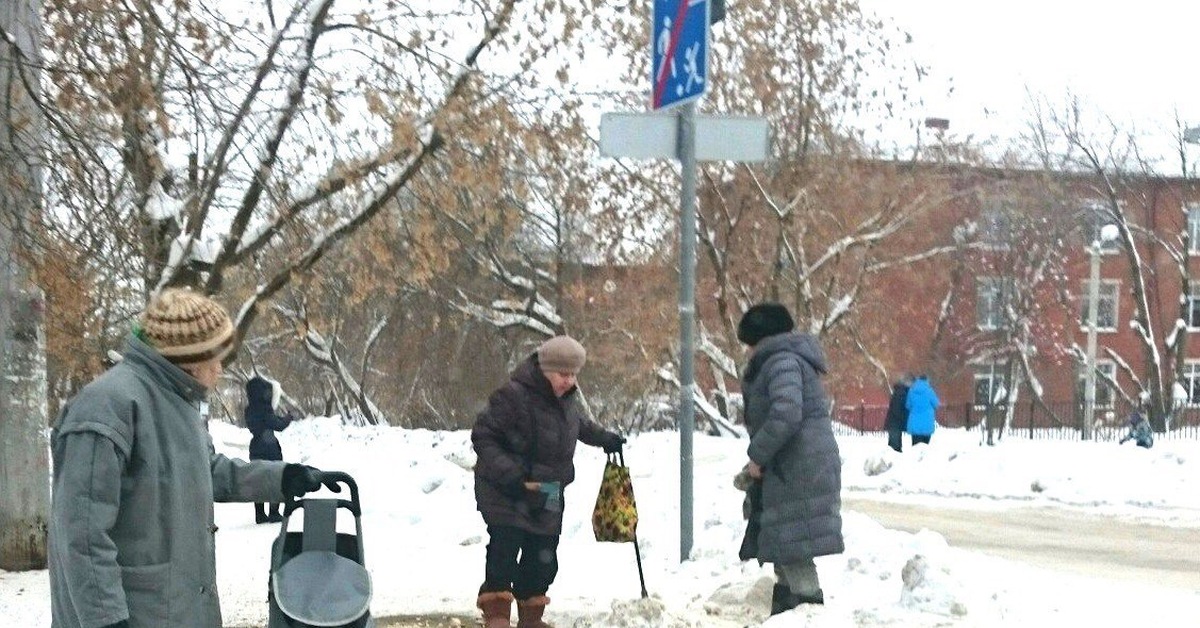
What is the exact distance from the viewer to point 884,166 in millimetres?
27359

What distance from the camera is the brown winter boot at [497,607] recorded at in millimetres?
7199

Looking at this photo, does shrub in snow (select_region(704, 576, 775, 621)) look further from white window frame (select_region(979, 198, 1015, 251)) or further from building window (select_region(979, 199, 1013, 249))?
building window (select_region(979, 199, 1013, 249))

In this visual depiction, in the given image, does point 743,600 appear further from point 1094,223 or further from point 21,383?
point 1094,223

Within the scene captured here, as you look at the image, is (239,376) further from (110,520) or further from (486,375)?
(110,520)

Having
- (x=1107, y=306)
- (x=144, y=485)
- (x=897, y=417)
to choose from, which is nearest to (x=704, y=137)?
(x=144, y=485)

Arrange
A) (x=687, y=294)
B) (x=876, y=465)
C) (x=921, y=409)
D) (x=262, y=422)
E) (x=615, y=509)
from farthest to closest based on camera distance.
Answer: (x=921, y=409), (x=876, y=465), (x=262, y=422), (x=687, y=294), (x=615, y=509)

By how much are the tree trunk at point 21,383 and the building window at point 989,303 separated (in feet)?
125

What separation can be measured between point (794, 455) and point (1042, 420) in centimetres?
3839

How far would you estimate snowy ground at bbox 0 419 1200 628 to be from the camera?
24.4 ft

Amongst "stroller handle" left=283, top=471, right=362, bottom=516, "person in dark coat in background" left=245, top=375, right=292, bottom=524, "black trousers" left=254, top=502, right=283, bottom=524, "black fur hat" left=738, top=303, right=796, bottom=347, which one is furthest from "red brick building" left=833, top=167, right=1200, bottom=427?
"stroller handle" left=283, top=471, right=362, bottom=516

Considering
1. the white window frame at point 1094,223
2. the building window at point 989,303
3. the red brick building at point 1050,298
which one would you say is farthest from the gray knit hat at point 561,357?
the building window at point 989,303

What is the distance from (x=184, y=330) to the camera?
380 cm

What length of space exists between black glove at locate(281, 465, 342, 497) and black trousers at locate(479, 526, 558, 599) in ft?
10.1

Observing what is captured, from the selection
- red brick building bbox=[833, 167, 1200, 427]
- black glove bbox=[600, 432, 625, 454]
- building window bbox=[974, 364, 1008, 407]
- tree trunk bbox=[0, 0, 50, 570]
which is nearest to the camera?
black glove bbox=[600, 432, 625, 454]
